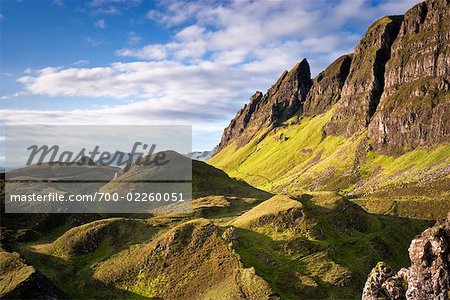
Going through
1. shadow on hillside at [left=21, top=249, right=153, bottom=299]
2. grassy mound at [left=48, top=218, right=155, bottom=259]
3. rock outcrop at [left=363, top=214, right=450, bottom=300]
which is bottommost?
shadow on hillside at [left=21, top=249, right=153, bottom=299]

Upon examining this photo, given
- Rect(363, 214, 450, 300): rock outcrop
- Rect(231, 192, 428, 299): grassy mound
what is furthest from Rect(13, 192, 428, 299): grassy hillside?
Rect(363, 214, 450, 300): rock outcrop

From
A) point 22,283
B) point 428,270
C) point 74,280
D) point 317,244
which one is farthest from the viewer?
point 317,244

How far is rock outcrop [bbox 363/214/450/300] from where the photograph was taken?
31.3 metres

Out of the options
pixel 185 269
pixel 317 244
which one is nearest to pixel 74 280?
pixel 185 269

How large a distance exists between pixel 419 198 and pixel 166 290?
133599 millimetres

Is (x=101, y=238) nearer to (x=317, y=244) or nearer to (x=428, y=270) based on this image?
(x=317, y=244)

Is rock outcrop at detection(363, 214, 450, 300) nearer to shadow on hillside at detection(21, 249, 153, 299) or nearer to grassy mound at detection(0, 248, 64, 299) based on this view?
shadow on hillside at detection(21, 249, 153, 299)

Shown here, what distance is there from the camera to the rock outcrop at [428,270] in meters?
31.3

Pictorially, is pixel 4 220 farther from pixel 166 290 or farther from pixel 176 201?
pixel 166 290

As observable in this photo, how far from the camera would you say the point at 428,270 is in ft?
105

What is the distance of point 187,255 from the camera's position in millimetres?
68500

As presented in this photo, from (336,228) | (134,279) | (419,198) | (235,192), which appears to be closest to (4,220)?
(134,279)

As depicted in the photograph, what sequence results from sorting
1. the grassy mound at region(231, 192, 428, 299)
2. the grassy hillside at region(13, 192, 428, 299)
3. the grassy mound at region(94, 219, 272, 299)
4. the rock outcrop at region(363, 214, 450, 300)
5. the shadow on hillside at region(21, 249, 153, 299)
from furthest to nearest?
the shadow on hillside at region(21, 249, 153, 299)
the grassy hillside at region(13, 192, 428, 299)
the grassy mound at region(231, 192, 428, 299)
the grassy mound at region(94, 219, 272, 299)
the rock outcrop at region(363, 214, 450, 300)

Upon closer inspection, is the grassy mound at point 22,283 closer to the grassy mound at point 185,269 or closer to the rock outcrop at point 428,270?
the grassy mound at point 185,269
